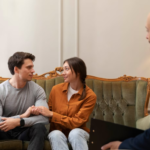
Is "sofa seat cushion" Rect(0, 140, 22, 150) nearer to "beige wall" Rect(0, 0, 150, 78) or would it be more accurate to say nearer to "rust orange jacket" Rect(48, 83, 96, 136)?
"rust orange jacket" Rect(48, 83, 96, 136)

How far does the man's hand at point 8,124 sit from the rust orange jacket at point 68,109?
336mm

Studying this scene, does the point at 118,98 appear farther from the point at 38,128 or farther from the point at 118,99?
the point at 38,128

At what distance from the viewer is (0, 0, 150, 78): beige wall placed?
2621mm

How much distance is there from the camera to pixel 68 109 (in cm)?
185

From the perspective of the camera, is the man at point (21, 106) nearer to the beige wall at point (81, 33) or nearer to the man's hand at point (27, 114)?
the man's hand at point (27, 114)

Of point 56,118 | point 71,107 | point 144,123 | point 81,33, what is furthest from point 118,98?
point 81,33

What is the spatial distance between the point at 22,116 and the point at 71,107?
0.47 metres

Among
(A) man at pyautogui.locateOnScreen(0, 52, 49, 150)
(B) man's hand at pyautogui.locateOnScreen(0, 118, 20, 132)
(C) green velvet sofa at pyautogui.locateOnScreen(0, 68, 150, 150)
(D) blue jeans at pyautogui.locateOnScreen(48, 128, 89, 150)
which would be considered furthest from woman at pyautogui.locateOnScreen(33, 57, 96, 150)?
(C) green velvet sofa at pyautogui.locateOnScreen(0, 68, 150, 150)

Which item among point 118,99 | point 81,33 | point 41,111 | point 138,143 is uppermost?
point 81,33

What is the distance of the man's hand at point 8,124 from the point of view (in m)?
A: 1.55

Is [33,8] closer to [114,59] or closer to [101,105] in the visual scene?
[114,59]

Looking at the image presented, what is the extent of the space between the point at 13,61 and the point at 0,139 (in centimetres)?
72

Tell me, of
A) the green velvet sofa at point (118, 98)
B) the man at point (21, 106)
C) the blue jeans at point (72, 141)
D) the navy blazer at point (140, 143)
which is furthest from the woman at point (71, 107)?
the navy blazer at point (140, 143)

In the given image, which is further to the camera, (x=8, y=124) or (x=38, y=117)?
(x=38, y=117)
